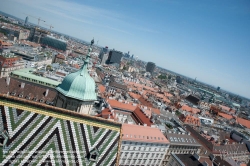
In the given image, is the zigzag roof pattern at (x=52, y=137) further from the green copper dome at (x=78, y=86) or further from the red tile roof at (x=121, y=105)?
the red tile roof at (x=121, y=105)

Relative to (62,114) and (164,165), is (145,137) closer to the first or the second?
(164,165)

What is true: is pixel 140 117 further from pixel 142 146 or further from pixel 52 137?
pixel 52 137

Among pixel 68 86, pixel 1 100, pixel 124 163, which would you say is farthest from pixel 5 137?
pixel 124 163

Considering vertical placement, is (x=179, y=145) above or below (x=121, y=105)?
below

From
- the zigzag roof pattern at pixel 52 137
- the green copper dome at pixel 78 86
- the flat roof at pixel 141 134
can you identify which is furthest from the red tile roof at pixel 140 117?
the zigzag roof pattern at pixel 52 137

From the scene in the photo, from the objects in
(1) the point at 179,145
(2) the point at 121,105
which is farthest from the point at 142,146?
(2) the point at 121,105

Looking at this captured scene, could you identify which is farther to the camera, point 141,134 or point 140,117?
point 140,117

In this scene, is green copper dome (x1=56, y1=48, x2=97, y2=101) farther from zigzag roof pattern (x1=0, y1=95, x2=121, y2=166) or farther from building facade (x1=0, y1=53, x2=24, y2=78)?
building facade (x1=0, y1=53, x2=24, y2=78)
